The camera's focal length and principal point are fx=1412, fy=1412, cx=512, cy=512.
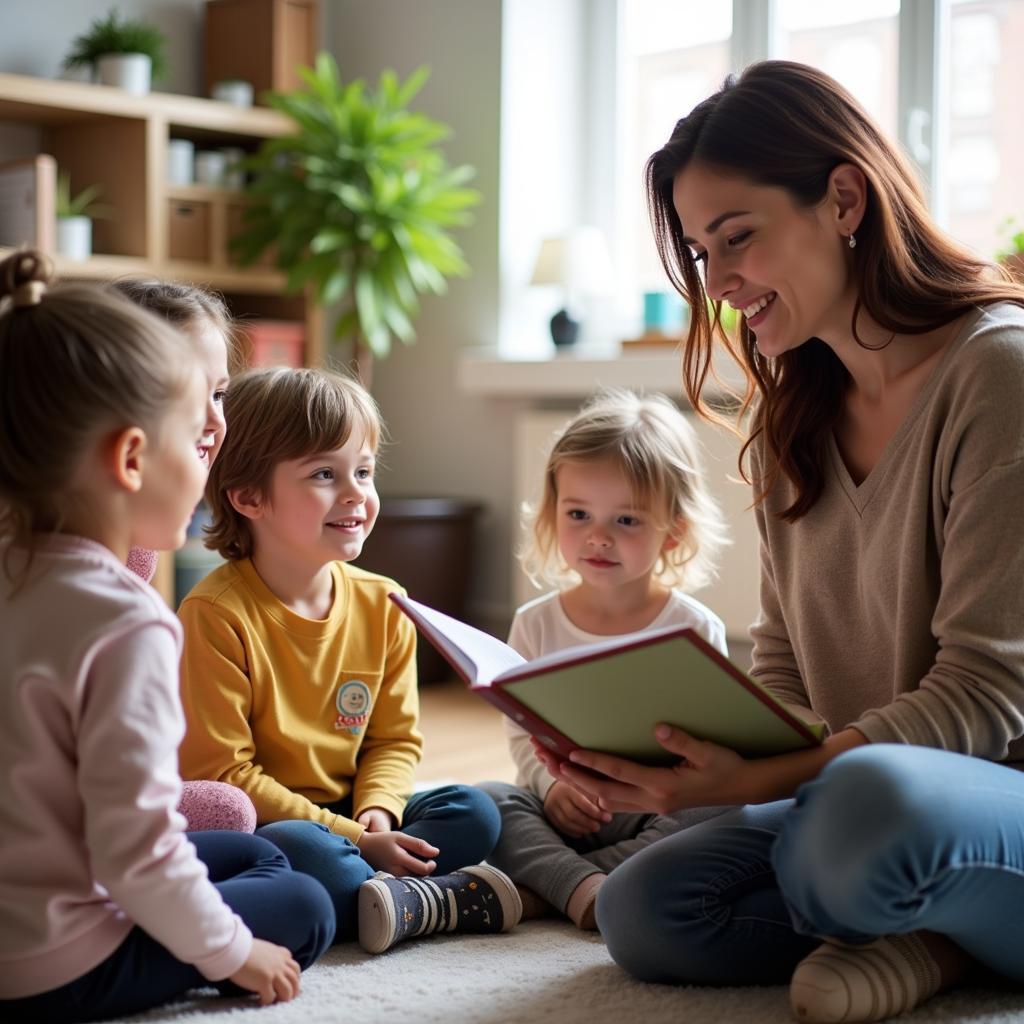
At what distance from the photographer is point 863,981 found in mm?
1293

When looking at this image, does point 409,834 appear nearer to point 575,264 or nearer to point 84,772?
point 84,772

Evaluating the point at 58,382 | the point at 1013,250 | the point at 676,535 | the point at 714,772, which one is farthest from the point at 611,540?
the point at 1013,250

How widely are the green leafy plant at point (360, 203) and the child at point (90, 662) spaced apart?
241 cm

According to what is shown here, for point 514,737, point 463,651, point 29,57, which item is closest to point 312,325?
point 29,57

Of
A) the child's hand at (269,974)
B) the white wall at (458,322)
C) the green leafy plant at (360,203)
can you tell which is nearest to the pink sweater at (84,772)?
the child's hand at (269,974)

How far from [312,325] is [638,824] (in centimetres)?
239

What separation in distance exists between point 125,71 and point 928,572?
2.90 m

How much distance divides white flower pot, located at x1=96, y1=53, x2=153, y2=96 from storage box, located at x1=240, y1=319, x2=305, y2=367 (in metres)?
0.67

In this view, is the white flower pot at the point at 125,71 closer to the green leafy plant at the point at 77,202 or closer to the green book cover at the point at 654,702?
the green leafy plant at the point at 77,202

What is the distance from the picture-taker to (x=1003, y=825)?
1.21 m

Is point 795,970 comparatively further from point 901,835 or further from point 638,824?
point 638,824

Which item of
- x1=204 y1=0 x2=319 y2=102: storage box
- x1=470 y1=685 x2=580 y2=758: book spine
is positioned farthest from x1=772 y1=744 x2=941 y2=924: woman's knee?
x1=204 y1=0 x2=319 y2=102: storage box

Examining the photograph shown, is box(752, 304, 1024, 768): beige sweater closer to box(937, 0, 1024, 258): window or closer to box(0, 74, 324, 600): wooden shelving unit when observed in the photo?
box(937, 0, 1024, 258): window

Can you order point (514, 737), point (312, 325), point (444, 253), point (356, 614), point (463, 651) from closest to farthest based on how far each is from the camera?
point (463, 651)
point (356, 614)
point (514, 737)
point (444, 253)
point (312, 325)
